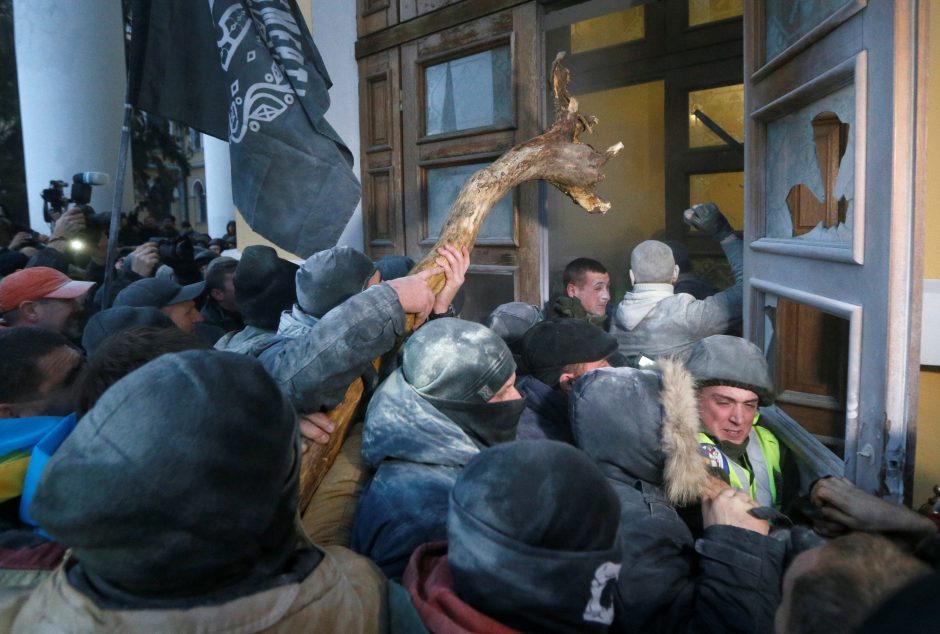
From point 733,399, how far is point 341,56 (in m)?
4.05

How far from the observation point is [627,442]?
1818mm

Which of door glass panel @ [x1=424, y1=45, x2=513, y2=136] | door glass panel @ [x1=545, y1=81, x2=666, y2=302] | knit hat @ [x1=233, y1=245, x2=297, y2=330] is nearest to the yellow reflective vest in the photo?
knit hat @ [x1=233, y1=245, x2=297, y2=330]

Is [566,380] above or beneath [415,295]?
beneath

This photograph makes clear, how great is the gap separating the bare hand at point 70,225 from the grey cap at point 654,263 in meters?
3.65

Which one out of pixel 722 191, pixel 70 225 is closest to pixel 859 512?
pixel 70 225

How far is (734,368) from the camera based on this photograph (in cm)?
213

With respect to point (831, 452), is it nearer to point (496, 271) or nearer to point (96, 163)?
point (496, 271)

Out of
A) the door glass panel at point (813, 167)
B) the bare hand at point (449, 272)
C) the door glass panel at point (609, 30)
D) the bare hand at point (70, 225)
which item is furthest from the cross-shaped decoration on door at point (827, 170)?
the door glass panel at point (609, 30)

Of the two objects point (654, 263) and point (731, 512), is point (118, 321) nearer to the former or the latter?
point (731, 512)

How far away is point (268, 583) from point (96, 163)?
9127 mm

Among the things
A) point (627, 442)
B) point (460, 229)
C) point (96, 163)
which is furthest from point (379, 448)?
point (96, 163)

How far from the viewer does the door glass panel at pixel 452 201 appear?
4266 mm

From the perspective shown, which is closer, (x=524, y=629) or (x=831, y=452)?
(x=524, y=629)

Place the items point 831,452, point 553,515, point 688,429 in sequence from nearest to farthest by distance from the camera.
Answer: point 553,515
point 688,429
point 831,452
